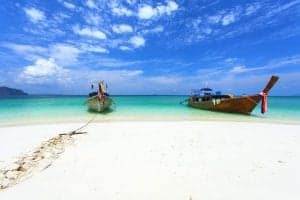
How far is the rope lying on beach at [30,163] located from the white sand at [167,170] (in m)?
0.27

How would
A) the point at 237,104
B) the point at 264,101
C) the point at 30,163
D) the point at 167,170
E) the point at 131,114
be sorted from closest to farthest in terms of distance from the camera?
the point at 167,170 < the point at 30,163 < the point at 264,101 < the point at 131,114 < the point at 237,104

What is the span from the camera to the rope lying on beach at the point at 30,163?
5.16m

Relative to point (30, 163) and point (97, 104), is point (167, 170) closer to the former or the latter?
point (30, 163)

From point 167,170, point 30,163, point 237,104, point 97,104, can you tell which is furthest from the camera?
point 97,104

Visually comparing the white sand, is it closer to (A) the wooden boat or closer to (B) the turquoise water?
(B) the turquoise water

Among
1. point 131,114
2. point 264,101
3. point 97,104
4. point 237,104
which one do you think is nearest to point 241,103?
point 237,104

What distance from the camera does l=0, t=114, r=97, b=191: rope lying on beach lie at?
5.16 meters

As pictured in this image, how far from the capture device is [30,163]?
6.20 metres

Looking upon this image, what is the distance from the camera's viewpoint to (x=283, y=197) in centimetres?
413

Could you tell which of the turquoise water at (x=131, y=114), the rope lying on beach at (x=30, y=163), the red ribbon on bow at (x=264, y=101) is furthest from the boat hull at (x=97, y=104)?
the red ribbon on bow at (x=264, y=101)

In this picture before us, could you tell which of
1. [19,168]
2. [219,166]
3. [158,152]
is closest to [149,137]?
[158,152]

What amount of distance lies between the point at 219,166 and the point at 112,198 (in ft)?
9.55

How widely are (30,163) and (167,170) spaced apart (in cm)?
374

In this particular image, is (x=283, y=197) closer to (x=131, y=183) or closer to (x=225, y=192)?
(x=225, y=192)
